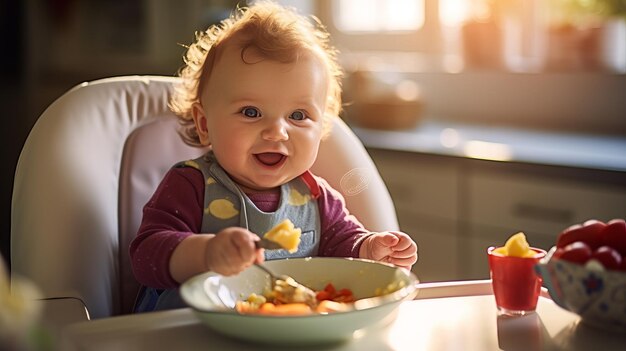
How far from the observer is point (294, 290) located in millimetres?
951

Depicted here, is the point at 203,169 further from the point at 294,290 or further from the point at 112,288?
the point at 294,290

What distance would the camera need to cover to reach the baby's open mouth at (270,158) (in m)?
1.21

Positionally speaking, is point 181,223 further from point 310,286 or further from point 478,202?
point 478,202

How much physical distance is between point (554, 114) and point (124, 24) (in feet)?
6.19

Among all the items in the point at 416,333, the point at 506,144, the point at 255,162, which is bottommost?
the point at 506,144

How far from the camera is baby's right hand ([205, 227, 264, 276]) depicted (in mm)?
889

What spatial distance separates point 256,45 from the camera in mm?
1187

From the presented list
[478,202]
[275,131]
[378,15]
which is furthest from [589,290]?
[378,15]

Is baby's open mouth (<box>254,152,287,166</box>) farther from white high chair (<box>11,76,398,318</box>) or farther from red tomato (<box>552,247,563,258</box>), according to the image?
red tomato (<box>552,247,563,258</box>)

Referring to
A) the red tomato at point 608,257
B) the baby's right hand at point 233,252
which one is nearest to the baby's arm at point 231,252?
the baby's right hand at point 233,252

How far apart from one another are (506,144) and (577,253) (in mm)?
1658

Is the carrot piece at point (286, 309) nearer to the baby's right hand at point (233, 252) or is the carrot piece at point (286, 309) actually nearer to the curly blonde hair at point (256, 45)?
the baby's right hand at point (233, 252)

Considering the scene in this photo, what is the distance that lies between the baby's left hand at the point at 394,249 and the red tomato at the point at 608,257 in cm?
27

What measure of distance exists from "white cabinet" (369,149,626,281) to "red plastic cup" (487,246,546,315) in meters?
1.16
